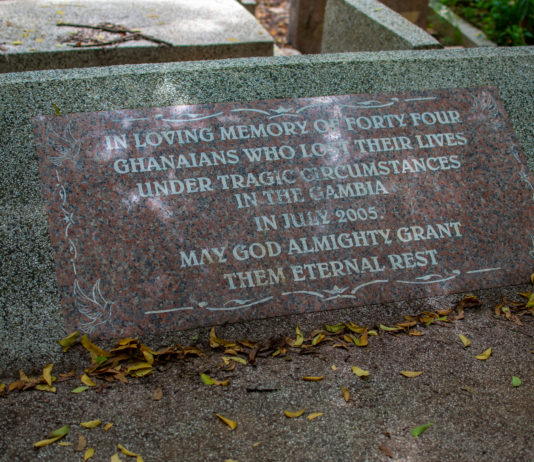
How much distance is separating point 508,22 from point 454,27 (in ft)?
1.94

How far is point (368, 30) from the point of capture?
4773 mm

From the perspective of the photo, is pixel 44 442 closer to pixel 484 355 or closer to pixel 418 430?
pixel 418 430

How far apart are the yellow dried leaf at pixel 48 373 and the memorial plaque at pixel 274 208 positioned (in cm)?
23

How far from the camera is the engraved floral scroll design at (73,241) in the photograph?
273cm

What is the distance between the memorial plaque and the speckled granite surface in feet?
0.26

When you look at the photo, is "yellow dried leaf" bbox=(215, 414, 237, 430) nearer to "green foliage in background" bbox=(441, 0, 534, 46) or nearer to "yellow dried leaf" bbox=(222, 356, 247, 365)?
"yellow dried leaf" bbox=(222, 356, 247, 365)

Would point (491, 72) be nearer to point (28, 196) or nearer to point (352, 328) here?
point (352, 328)

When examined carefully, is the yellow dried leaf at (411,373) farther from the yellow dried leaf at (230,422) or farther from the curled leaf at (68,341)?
the curled leaf at (68,341)

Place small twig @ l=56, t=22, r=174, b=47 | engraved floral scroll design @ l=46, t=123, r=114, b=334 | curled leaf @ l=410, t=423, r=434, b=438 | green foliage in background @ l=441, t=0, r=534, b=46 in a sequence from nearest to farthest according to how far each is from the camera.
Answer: curled leaf @ l=410, t=423, r=434, b=438 → engraved floral scroll design @ l=46, t=123, r=114, b=334 → small twig @ l=56, t=22, r=174, b=47 → green foliage in background @ l=441, t=0, r=534, b=46

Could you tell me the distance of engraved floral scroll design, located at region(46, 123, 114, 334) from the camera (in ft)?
8.97

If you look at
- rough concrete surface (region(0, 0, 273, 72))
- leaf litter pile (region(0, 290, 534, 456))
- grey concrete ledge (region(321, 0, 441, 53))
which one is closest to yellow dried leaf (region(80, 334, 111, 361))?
leaf litter pile (region(0, 290, 534, 456))

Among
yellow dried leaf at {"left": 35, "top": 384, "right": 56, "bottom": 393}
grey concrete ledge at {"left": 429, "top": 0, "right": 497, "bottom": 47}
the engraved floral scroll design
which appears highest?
grey concrete ledge at {"left": 429, "top": 0, "right": 497, "bottom": 47}

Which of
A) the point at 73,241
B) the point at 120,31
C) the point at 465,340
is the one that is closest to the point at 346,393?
the point at 465,340

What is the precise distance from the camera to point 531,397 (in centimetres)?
251
